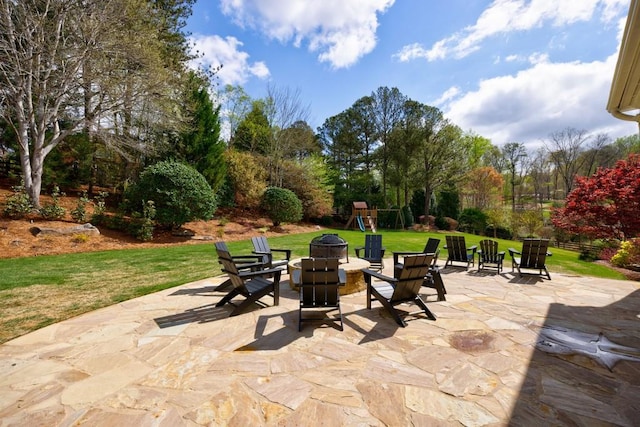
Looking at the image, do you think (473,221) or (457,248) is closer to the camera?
(457,248)

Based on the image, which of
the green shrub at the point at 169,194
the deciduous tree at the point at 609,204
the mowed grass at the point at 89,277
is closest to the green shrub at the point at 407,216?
the deciduous tree at the point at 609,204

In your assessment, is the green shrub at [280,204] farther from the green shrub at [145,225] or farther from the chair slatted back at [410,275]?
the chair slatted back at [410,275]

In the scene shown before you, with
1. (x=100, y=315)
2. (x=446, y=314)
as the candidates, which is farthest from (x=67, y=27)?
(x=446, y=314)

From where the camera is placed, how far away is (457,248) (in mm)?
7383

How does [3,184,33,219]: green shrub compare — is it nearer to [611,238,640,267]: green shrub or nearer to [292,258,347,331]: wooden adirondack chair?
[292,258,347,331]: wooden adirondack chair

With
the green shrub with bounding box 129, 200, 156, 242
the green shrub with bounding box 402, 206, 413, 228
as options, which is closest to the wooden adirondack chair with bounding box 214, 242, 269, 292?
the green shrub with bounding box 129, 200, 156, 242

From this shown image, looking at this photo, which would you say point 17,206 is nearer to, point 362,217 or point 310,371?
point 310,371

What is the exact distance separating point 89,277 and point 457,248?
28.7ft

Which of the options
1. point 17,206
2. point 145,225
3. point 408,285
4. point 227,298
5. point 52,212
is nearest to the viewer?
point 408,285

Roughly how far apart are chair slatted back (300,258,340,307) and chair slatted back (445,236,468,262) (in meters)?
4.89

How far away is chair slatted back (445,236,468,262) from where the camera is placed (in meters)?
7.28

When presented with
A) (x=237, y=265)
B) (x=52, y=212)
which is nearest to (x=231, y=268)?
(x=237, y=265)

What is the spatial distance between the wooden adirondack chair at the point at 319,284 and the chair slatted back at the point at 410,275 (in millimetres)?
847

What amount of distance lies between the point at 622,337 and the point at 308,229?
15045 mm
